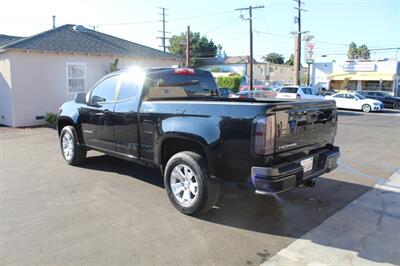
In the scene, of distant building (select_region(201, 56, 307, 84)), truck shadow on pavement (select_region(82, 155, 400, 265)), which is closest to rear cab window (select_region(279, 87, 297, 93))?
truck shadow on pavement (select_region(82, 155, 400, 265))

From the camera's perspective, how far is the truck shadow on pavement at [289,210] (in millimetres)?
4055

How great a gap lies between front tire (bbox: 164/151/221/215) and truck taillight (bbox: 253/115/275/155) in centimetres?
83

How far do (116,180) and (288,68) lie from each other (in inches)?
3075

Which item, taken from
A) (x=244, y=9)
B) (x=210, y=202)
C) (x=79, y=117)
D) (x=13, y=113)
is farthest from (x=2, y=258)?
(x=244, y=9)

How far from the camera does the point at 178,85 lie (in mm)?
6051

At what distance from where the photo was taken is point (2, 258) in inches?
143

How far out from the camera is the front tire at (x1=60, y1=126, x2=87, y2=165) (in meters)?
7.25

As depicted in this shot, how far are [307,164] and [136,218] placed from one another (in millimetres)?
2243

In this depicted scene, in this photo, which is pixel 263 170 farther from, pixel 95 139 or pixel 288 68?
pixel 288 68

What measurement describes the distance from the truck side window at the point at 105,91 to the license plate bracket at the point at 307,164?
3350 millimetres

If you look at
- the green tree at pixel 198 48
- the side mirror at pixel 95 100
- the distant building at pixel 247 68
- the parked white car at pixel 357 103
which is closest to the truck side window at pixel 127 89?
the side mirror at pixel 95 100

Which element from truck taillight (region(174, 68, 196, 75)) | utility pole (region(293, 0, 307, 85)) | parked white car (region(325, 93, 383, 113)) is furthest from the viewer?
utility pole (region(293, 0, 307, 85))

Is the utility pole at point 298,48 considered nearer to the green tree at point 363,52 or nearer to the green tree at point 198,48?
the green tree at point 198,48

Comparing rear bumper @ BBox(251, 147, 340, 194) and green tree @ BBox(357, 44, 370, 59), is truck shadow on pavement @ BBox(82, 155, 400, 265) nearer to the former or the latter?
rear bumper @ BBox(251, 147, 340, 194)
